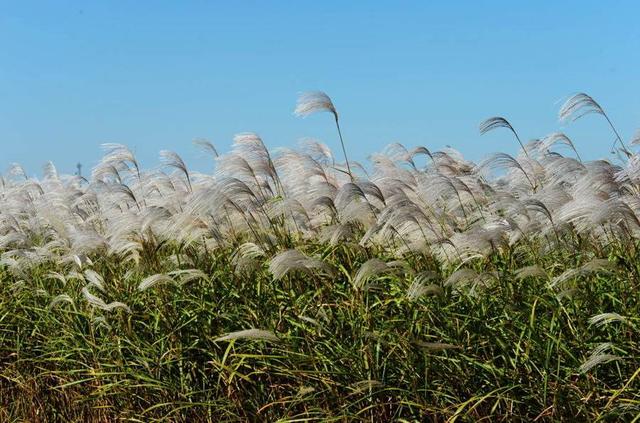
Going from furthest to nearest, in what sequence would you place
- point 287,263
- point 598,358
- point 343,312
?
point 343,312 < point 287,263 < point 598,358

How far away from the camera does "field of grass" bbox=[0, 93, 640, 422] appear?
12.8 feet

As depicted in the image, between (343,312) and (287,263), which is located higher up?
(287,263)

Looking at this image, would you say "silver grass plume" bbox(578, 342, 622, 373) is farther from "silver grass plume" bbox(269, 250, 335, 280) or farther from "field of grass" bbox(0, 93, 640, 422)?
"silver grass plume" bbox(269, 250, 335, 280)

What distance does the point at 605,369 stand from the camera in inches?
156

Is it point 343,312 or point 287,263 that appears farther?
point 343,312

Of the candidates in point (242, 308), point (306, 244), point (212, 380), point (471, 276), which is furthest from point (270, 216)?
point (471, 276)

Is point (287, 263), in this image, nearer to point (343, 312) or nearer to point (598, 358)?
point (343, 312)

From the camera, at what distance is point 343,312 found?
428 cm

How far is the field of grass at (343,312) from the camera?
3.91 meters

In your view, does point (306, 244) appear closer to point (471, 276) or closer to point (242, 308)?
point (242, 308)

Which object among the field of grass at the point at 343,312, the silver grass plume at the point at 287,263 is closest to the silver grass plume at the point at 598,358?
the field of grass at the point at 343,312

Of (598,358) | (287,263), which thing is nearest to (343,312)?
(287,263)

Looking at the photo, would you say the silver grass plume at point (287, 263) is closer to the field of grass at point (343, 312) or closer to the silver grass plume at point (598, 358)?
the field of grass at point (343, 312)

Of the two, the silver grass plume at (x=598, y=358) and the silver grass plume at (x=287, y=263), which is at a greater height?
the silver grass plume at (x=287, y=263)
